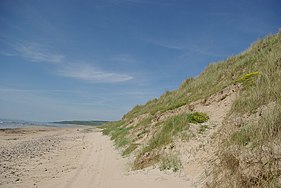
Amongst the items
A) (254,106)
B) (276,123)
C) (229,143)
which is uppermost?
(254,106)

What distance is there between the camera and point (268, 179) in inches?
161

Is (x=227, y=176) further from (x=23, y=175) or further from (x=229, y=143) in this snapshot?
(x=23, y=175)

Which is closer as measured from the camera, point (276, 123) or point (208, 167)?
point (276, 123)

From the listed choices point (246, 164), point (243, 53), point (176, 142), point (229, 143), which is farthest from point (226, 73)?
point (246, 164)

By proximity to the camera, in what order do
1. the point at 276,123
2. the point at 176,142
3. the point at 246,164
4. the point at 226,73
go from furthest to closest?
the point at 226,73
the point at 176,142
the point at 276,123
the point at 246,164

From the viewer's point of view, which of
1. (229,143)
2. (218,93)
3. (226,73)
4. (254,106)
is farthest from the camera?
(226,73)

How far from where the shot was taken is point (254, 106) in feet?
23.2

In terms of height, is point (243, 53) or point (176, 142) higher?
point (243, 53)

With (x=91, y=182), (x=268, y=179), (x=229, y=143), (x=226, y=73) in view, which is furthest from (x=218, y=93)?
(x=268, y=179)

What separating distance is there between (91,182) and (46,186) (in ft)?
4.13

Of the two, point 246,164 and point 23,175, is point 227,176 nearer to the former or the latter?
point 246,164

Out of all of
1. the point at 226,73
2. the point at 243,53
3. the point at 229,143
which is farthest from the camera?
the point at 243,53

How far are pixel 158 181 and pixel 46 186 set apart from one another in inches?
131

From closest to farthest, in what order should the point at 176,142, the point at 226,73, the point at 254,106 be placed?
1. the point at 254,106
2. the point at 176,142
3. the point at 226,73
